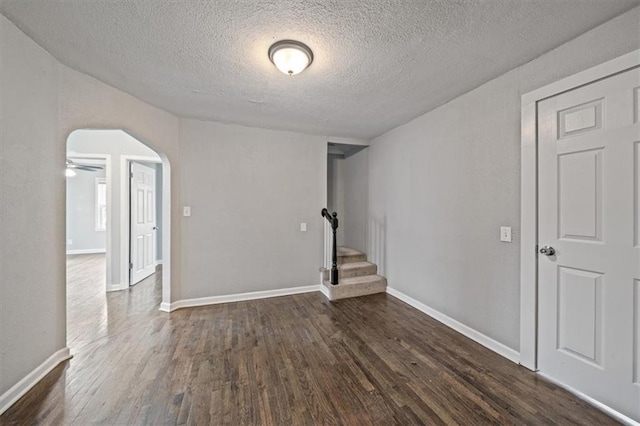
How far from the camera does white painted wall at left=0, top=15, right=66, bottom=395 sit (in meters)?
1.58

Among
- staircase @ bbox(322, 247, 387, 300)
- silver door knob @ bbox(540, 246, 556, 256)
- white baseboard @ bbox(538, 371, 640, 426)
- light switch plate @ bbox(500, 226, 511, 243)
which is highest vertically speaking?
light switch plate @ bbox(500, 226, 511, 243)

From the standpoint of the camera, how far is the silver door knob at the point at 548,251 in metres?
1.85

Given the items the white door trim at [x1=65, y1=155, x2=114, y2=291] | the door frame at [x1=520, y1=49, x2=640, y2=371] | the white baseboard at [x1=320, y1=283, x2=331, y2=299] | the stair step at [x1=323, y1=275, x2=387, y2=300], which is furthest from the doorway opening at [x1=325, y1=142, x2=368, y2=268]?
the white door trim at [x1=65, y1=155, x2=114, y2=291]

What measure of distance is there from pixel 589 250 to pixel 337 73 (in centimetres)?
222

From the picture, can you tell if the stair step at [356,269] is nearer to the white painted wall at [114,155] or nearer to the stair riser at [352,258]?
the stair riser at [352,258]

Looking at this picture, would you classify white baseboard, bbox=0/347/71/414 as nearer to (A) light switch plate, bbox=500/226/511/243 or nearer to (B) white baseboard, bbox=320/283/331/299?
(B) white baseboard, bbox=320/283/331/299

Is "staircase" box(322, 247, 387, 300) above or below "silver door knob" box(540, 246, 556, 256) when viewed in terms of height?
below

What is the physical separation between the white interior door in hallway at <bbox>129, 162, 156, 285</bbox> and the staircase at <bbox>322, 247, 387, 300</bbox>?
3200mm

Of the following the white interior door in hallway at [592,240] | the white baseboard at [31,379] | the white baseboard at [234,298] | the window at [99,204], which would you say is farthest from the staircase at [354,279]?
the window at [99,204]

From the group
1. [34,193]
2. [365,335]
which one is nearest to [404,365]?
[365,335]

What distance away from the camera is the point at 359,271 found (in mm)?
4012

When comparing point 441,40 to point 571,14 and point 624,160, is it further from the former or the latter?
point 624,160

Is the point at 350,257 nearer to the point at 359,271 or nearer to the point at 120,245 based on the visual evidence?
the point at 359,271

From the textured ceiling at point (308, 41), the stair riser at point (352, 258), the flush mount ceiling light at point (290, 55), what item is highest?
the textured ceiling at point (308, 41)
